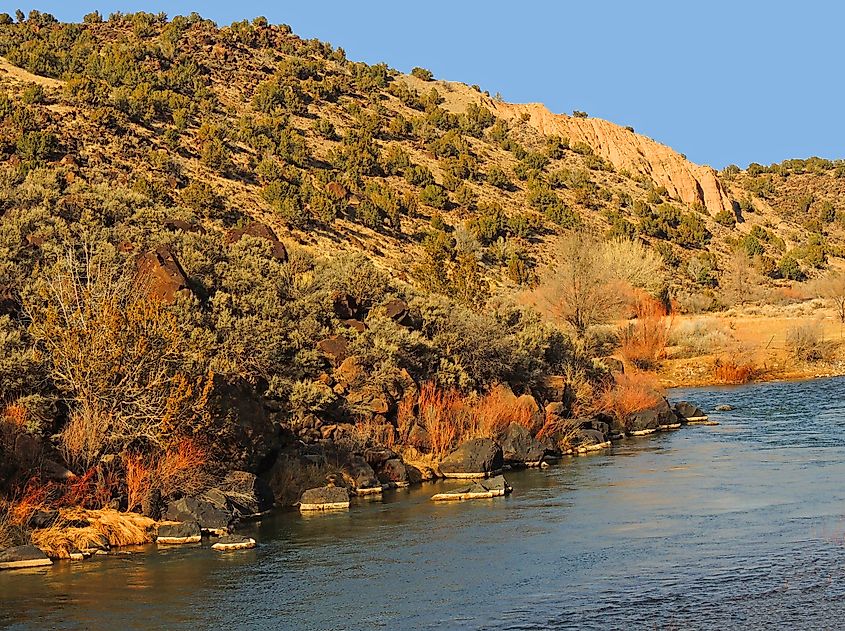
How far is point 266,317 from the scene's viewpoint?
113 ft

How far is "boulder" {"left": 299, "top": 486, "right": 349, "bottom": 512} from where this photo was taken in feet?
89.3

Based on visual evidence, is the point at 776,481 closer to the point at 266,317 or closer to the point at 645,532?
the point at 645,532

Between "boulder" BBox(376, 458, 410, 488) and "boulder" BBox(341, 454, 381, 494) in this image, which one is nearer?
"boulder" BBox(341, 454, 381, 494)

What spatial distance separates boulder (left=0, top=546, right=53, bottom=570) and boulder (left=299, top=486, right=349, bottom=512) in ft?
23.6

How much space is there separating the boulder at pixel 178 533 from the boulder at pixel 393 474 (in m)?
7.50

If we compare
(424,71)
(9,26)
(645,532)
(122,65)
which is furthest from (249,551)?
(424,71)

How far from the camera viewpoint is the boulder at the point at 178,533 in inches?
923

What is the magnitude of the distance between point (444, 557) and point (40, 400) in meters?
10.3

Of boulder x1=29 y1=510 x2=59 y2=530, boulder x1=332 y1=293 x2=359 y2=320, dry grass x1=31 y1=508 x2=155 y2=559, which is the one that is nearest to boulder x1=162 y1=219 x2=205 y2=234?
boulder x1=332 y1=293 x2=359 y2=320

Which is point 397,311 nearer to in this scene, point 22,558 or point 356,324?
point 356,324

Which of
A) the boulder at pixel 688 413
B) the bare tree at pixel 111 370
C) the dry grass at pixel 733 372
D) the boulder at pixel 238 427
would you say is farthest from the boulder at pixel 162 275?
the dry grass at pixel 733 372

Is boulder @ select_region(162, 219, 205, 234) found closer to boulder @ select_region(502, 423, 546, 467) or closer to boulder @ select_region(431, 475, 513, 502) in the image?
boulder @ select_region(502, 423, 546, 467)

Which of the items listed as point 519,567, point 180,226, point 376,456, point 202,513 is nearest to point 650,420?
point 376,456

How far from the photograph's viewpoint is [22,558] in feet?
70.2
